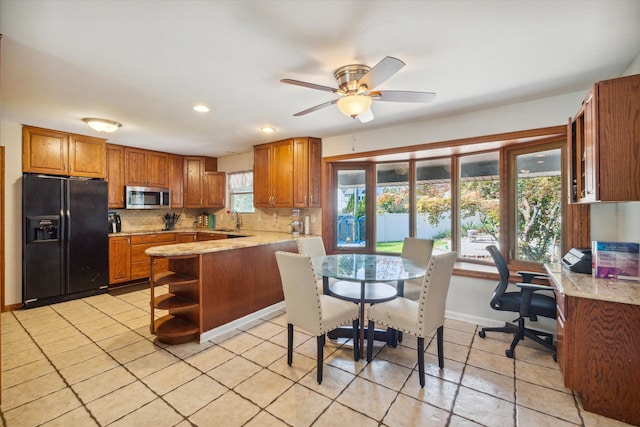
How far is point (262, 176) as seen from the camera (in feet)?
15.1

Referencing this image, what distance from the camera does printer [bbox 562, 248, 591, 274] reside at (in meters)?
2.24

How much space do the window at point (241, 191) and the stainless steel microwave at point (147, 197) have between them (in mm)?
1156

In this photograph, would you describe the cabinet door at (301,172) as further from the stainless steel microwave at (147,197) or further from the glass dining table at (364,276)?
the stainless steel microwave at (147,197)

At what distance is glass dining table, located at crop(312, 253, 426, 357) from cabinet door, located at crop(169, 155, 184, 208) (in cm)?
378

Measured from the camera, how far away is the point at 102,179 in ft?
14.4

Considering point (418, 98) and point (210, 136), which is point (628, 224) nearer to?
point (418, 98)

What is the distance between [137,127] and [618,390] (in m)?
5.17

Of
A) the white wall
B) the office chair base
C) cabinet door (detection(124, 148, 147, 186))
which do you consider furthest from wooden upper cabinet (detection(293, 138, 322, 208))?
the white wall

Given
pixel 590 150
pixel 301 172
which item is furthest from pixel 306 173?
pixel 590 150

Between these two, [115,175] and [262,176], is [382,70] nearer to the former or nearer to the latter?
[262,176]

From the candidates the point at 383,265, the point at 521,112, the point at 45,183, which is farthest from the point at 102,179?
the point at 521,112

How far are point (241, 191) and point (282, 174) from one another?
1570 mm

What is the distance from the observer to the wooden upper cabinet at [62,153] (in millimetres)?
3682

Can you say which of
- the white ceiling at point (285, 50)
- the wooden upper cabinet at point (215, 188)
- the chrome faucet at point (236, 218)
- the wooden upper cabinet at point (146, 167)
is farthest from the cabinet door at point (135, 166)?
the white ceiling at point (285, 50)
